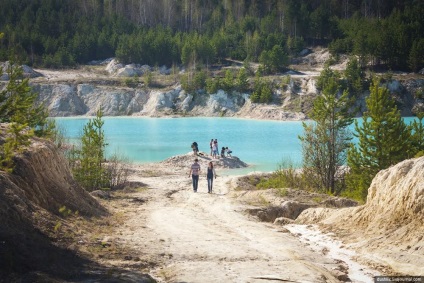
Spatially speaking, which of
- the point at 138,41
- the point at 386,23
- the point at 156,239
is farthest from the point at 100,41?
the point at 156,239

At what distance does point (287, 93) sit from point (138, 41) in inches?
1710

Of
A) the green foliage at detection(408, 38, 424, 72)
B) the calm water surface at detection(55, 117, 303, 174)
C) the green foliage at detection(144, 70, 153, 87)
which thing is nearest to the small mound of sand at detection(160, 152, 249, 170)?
the calm water surface at detection(55, 117, 303, 174)

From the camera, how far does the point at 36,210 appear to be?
15.4m

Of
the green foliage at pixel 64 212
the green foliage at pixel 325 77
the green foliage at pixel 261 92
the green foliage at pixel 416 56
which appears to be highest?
the green foliage at pixel 416 56

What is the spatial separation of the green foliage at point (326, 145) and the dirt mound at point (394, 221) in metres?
14.5

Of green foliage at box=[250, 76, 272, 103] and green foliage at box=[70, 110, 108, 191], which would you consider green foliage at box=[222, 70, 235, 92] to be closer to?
green foliage at box=[250, 76, 272, 103]

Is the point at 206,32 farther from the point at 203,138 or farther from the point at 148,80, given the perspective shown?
the point at 203,138

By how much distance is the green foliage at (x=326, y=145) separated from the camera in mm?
33156

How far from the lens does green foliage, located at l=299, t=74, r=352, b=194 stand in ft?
109

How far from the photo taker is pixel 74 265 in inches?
496

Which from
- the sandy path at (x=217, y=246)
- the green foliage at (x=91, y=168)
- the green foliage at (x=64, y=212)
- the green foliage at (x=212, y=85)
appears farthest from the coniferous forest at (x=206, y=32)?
the green foliage at (x=64, y=212)

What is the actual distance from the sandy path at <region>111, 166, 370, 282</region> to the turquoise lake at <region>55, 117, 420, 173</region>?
2139 cm

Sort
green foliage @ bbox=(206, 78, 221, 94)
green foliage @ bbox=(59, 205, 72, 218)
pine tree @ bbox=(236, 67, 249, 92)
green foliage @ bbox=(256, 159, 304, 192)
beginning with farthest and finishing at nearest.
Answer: green foliage @ bbox=(206, 78, 221, 94) < pine tree @ bbox=(236, 67, 249, 92) < green foliage @ bbox=(256, 159, 304, 192) < green foliage @ bbox=(59, 205, 72, 218)

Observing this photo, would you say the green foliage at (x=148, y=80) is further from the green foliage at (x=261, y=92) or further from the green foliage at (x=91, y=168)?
the green foliage at (x=91, y=168)
